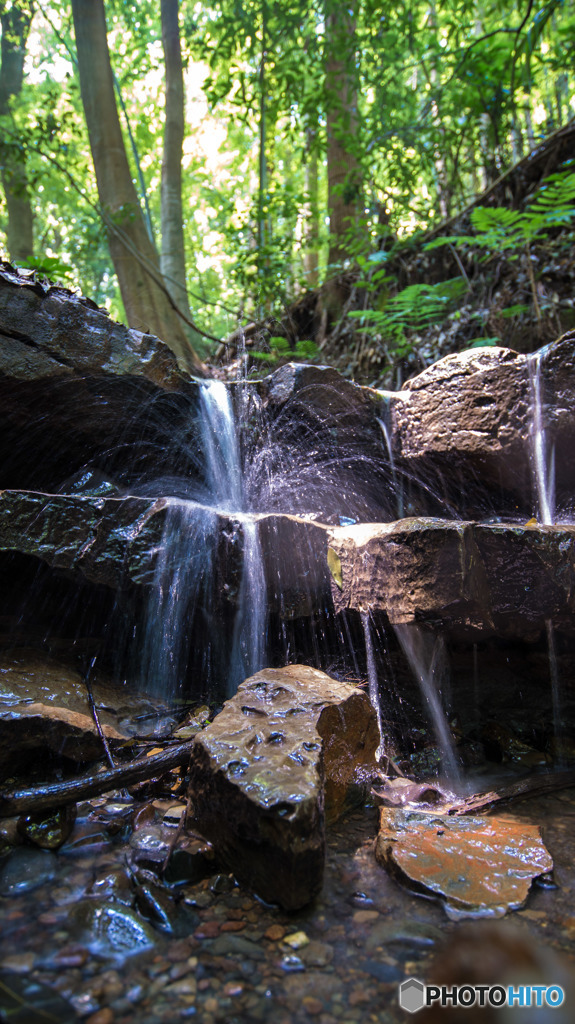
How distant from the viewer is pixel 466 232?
750cm

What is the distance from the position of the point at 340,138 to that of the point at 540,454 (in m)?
6.40

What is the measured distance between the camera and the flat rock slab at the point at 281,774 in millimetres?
1745

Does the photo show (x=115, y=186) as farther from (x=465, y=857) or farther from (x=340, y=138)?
(x=465, y=857)

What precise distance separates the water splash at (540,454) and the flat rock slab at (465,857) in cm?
248

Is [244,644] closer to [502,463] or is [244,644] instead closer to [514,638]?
[514,638]

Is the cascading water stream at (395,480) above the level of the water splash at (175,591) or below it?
above

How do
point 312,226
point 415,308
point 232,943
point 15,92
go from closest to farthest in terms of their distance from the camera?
point 232,943, point 415,308, point 312,226, point 15,92

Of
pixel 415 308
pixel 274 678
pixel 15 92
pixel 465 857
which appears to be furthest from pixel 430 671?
pixel 15 92

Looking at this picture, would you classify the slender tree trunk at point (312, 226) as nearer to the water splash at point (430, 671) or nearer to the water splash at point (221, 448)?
the water splash at point (221, 448)

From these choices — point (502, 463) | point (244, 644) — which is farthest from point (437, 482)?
point (244, 644)

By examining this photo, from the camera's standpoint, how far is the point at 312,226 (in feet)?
35.1

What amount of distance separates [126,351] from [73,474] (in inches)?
41.8

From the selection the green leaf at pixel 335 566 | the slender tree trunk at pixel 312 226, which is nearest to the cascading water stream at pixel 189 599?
the green leaf at pixel 335 566

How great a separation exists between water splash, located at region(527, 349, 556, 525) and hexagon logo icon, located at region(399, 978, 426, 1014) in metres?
3.31
